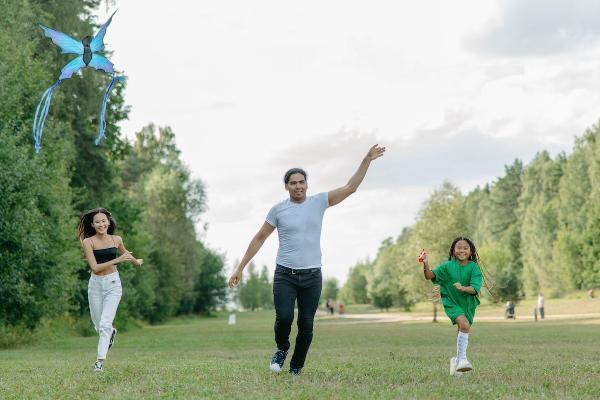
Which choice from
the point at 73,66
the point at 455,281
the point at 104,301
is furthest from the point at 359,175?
the point at 73,66

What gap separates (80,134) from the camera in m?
38.7

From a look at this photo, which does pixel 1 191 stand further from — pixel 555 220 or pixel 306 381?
pixel 555 220

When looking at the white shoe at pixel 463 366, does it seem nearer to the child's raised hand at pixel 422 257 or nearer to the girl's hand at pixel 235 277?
the child's raised hand at pixel 422 257

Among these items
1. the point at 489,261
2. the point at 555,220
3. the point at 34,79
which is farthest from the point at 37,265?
the point at 555,220

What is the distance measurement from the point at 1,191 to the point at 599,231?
251ft

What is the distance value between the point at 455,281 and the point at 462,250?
423mm

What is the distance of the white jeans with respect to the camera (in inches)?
471

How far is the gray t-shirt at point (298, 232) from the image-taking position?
409 inches

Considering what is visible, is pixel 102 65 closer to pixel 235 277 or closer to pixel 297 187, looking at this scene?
pixel 297 187

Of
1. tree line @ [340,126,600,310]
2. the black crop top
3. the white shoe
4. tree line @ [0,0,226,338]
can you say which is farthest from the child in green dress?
tree line @ [340,126,600,310]

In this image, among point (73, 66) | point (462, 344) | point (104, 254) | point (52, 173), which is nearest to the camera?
point (462, 344)

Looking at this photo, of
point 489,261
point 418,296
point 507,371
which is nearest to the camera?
point 507,371

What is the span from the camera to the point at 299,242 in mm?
10406

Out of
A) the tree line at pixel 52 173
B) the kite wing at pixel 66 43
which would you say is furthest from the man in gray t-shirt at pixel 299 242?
the tree line at pixel 52 173
